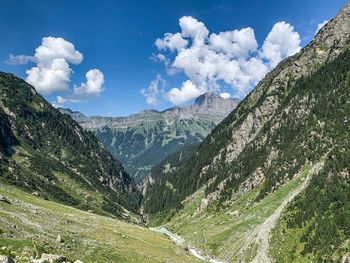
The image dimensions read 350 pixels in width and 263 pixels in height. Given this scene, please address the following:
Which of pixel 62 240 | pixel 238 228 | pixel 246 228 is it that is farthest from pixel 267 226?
pixel 62 240

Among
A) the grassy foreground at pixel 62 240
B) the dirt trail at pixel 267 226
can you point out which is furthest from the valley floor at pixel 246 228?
the grassy foreground at pixel 62 240

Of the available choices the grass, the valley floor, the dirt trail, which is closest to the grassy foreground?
the dirt trail

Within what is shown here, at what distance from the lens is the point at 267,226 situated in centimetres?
14138

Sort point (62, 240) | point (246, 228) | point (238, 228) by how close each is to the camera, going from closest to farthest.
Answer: point (62, 240), point (246, 228), point (238, 228)

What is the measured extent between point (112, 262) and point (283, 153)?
144m

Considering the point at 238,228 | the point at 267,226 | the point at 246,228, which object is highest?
the point at 267,226

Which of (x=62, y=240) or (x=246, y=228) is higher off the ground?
(x=62, y=240)

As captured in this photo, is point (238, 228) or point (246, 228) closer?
point (246, 228)

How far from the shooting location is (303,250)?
11450cm

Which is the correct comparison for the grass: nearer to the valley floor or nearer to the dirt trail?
the valley floor

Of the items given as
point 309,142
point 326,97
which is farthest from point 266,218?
point 326,97

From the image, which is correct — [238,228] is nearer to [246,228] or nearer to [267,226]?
[246,228]

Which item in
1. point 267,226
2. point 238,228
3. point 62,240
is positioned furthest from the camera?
point 238,228

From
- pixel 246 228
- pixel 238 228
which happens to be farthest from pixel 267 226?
pixel 238 228
